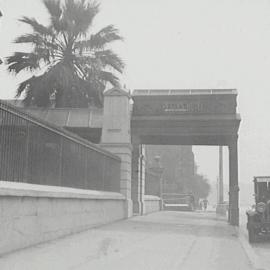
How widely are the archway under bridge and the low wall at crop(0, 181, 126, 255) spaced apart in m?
7.27

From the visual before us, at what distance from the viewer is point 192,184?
253ft

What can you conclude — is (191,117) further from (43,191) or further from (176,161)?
(176,161)

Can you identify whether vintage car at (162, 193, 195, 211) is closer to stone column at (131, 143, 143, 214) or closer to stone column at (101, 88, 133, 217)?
stone column at (131, 143, 143, 214)

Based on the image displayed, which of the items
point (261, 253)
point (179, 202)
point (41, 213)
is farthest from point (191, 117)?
point (179, 202)

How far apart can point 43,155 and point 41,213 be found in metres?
1.51

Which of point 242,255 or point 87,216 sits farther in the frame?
point 87,216

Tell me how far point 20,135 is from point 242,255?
5.29 m

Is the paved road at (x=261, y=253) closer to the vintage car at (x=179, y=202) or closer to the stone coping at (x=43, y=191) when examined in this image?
the stone coping at (x=43, y=191)

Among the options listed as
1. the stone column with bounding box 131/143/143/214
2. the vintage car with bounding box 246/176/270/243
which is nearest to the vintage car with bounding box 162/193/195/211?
the stone column with bounding box 131/143/143/214

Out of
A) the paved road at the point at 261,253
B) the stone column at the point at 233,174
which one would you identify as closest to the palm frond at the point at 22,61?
the stone column at the point at 233,174

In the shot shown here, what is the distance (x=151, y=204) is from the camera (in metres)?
29.5

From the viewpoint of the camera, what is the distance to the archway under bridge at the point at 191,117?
863 inches

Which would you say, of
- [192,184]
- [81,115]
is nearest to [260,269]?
[81,115]

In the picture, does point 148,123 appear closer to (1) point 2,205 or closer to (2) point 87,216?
(2) point 87,216
